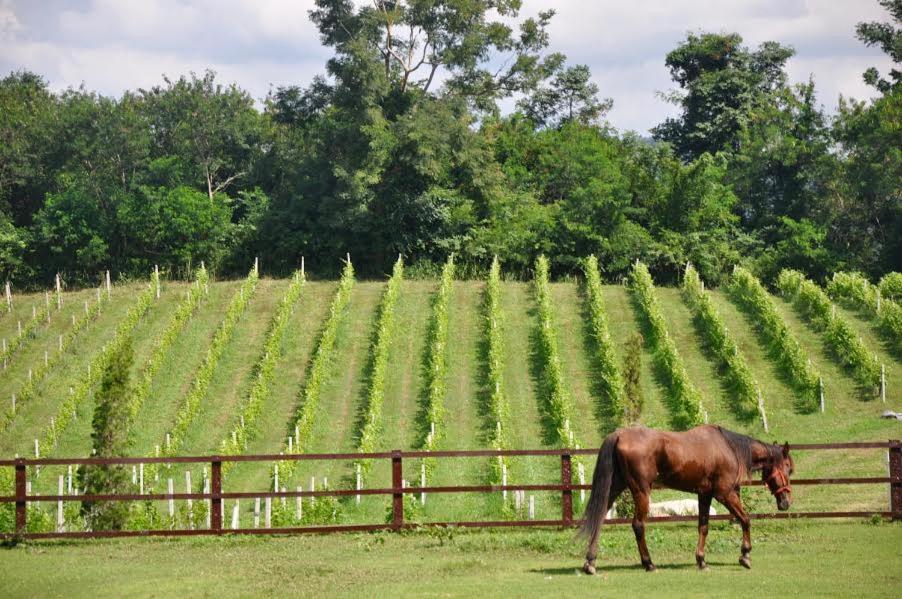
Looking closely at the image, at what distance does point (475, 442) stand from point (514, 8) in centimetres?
3133

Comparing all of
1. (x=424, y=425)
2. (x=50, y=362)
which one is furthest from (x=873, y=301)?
(x=50, y=362)

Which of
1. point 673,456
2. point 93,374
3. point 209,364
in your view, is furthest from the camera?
point 209,364

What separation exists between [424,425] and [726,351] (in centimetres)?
1115

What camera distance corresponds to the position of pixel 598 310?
140 ft

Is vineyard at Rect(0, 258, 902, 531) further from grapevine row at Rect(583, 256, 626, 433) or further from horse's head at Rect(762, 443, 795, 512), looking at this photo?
horse's head at Rect(762, 443, 795, 512)

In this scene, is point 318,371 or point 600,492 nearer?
point 600,492

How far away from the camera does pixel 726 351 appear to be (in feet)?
126

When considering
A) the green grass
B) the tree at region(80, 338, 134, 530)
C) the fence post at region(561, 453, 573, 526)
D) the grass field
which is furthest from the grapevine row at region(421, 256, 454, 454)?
the green grass

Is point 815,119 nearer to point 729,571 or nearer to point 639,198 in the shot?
point 639,198

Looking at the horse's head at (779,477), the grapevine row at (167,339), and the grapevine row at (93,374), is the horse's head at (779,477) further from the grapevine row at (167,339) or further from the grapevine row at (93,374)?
the grapevine row at (167,339)

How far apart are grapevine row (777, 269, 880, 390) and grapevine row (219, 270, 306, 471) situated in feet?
62.7

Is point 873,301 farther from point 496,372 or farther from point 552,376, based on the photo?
point 496,372

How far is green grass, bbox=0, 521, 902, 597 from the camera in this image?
489 inches

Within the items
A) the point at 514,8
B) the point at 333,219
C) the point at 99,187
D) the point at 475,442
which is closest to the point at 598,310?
the point at 475,442
